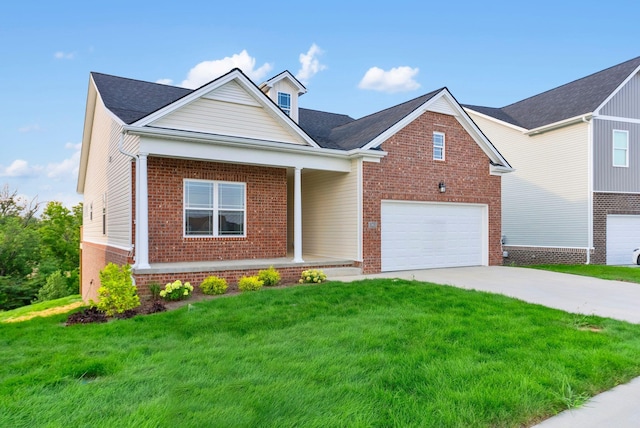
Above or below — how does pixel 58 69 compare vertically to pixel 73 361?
above

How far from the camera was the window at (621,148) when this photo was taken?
17.4 metres

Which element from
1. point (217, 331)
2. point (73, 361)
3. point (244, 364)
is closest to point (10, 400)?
point (73, 361)

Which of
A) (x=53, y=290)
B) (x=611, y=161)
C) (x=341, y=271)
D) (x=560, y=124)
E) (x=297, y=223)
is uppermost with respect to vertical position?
(x=560, y=124)

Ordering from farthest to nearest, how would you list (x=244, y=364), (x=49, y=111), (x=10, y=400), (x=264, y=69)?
(x=264, y=69) → (x=49, y=111) → (x=244, y=364) → (x=10, y=400)

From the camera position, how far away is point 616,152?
1744 centimetres

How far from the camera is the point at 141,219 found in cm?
947

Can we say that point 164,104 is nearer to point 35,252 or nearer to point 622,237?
point 622,237

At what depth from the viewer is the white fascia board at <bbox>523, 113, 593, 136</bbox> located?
55.2 feet

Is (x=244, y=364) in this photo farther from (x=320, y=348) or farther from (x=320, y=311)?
(x=320, y=311)

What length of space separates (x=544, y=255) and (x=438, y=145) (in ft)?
28.7

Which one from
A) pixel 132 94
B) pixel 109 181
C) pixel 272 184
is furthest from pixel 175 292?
pixel 132 94

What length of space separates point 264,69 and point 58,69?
9.95m

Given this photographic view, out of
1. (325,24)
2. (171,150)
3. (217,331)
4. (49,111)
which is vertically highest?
(325,24)

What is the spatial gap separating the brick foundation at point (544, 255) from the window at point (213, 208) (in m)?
12.9
